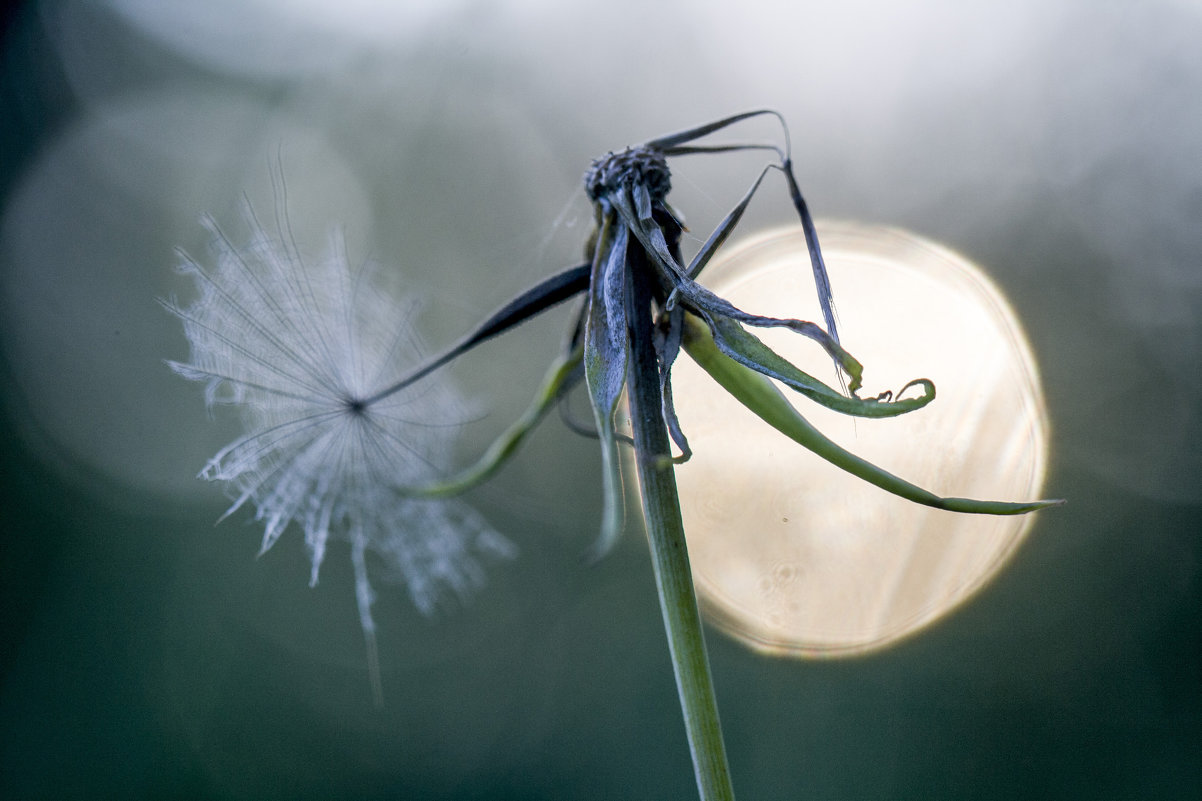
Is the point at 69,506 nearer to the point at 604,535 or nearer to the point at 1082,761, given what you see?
the point at 604,535

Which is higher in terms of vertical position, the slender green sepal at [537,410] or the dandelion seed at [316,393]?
the dandelion seed at [316,393]

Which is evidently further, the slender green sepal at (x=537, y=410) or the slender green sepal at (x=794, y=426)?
the slender green sepal at (x=537, y=410)

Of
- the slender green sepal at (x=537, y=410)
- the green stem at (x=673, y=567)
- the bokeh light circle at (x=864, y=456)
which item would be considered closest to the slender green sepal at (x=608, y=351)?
the green stem at (x=673, y=567)

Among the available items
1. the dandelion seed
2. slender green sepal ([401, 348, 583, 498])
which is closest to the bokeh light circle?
slender green sepal ([401, 348, 583, 498])

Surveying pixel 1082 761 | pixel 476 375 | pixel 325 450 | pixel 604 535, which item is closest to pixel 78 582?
pixel 476 375

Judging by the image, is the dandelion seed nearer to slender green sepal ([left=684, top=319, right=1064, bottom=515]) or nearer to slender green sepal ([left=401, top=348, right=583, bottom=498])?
slender green sepal ([left=401, top=348, right=583, bottom=498])

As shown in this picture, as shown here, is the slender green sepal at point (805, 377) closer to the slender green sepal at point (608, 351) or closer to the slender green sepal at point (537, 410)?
the slender green sepal at point (608, 351)
